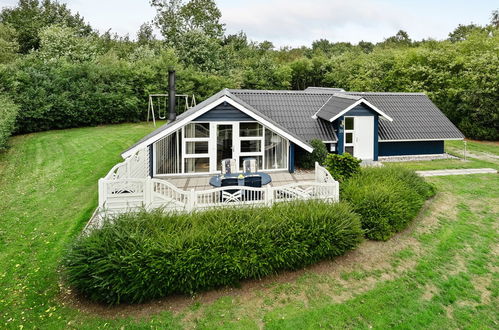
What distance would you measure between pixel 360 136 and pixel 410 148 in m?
3.39

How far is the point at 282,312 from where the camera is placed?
5.68 m

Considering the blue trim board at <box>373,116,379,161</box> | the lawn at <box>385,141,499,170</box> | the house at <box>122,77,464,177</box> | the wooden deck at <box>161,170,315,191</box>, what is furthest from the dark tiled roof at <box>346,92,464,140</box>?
→ the wooden deck at <box>161,170,315,191</box>

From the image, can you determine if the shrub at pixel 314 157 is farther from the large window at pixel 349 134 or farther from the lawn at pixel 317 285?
the lawn at pixel 317 285

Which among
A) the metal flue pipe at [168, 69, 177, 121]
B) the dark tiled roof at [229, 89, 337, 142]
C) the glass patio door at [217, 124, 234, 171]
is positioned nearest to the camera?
the glass patio door at [217, 124, 234, 171]

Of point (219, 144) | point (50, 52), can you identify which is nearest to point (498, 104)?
point (219, 144)

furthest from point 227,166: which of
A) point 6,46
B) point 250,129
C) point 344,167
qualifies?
point 6,46

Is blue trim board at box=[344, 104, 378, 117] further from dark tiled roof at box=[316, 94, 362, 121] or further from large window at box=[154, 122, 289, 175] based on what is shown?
large window at box=[154, 122, 289, 175]

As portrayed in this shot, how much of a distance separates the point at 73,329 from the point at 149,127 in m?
19.3

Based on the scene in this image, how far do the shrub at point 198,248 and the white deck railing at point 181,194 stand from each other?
35.2 inches

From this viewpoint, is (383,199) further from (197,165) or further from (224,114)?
(197,165)

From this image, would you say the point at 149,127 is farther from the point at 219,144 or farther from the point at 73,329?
the point at 73,329

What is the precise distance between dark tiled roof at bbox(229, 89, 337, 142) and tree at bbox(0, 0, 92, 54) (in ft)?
101

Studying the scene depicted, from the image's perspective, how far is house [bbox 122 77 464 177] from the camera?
40.2 feet

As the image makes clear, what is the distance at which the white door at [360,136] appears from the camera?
Result: 50.8 feet
